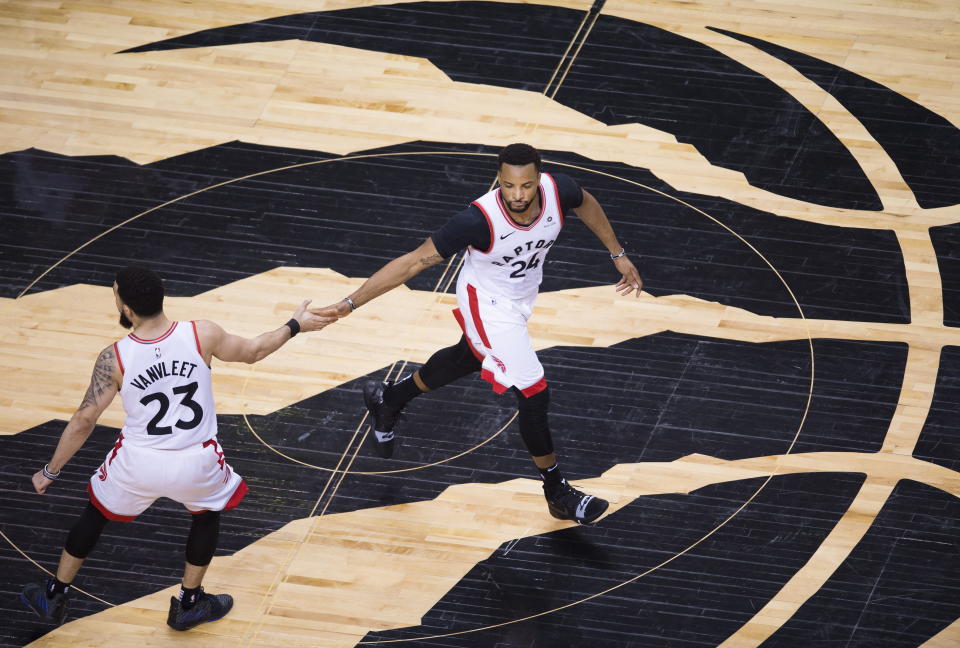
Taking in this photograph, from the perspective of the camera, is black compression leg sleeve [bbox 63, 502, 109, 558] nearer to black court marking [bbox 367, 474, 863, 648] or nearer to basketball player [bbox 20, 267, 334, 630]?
basketball player [bbox 20, 267, 334, 630]

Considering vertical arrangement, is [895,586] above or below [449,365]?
below

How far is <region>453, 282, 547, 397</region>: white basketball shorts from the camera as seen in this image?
5.96 meters

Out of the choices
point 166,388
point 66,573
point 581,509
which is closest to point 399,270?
point 166,388

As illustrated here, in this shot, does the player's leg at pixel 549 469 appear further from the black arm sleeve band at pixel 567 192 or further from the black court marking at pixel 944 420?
the black court marking at pixel 944 420

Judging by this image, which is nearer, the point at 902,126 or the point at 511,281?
the point at 511,281

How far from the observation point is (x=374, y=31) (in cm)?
929

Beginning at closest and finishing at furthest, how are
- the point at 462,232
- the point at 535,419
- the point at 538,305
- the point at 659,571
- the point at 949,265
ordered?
1. the point at 462,232
2. the point at 535,419
3. the point at 659,571
4. the point at 538,305
5. the point at 949,265

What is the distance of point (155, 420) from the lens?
17.2 feet

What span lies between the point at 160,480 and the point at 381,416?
1.54 meters

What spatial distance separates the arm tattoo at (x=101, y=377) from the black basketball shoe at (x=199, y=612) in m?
1.17

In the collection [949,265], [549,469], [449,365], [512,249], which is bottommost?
[549,469]

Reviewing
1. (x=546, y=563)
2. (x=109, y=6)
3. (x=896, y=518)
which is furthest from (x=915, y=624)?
(x=109, y=6)

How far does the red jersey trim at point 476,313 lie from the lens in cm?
601

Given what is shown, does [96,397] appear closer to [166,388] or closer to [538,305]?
[166,388]
